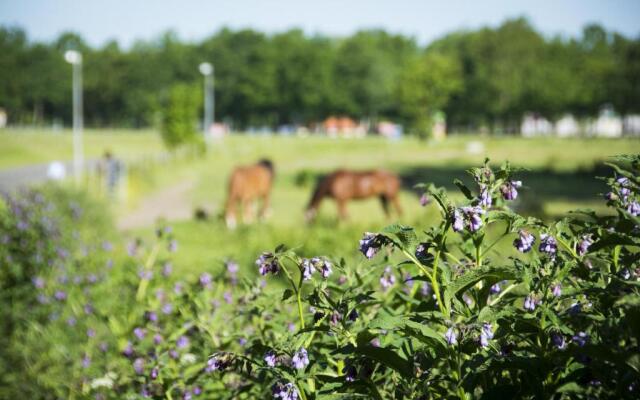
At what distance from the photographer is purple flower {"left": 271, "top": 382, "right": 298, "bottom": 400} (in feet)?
5.57

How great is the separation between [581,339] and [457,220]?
0.44 metres

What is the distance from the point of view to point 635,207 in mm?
1912

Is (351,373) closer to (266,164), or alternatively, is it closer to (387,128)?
(266,164)

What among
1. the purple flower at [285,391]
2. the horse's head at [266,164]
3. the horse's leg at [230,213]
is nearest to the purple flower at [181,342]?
the purple flower at [285,391]

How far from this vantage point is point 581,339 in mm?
1729

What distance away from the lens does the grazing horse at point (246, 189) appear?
16.3 meters

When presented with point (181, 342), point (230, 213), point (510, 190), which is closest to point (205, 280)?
point (181, 342)

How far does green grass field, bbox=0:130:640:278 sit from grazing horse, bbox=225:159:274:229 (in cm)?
45

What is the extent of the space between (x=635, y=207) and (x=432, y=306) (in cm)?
63

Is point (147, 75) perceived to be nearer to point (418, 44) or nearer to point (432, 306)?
point (418, 44)

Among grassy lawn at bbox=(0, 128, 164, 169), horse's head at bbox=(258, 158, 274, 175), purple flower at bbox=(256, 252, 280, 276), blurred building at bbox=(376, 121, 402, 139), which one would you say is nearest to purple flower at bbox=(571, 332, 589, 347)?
purple flower at bbox=(256, 252, 280, 276)

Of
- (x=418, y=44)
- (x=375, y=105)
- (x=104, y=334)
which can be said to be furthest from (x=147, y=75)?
(x=104, y=334)

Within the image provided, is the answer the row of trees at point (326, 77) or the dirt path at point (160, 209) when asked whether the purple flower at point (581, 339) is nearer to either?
the dirt path at point (160, 209)

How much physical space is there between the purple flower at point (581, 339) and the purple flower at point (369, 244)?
534 millimetres
